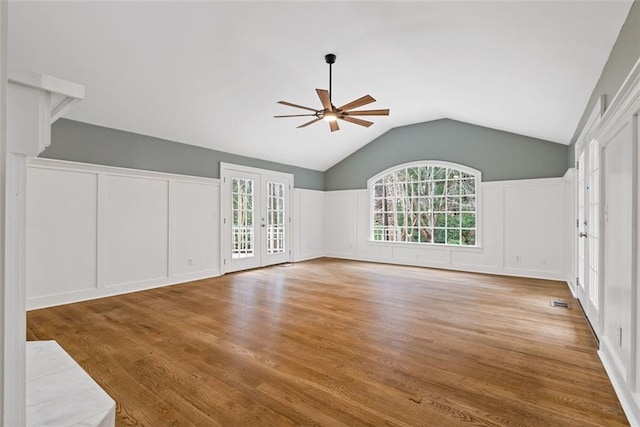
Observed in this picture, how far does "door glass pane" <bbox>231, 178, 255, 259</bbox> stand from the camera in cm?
618

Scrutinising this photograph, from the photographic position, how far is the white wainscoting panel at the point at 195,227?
17.1ft

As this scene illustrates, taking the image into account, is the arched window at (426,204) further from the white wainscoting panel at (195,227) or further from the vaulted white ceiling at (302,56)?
the white wainscoting panel at (195,227)

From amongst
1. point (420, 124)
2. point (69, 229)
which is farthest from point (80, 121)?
point (420, 124)

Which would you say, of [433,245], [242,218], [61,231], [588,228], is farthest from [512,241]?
[61,231]

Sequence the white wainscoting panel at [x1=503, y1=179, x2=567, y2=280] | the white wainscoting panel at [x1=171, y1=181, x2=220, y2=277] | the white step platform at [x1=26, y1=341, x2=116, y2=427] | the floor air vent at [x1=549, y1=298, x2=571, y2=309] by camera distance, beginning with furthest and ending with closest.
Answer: the white wainscoting panel at [x1=503, y1=179, x2=567, y2=280], the white wainscoting panel at [x1=171, y1=181, x2=220, y2=277], the floor air vent at [x1=549, y1=298, x2=571, y2=309], the white step platform at [x1=26, y1=341, x2=116, y2=427]

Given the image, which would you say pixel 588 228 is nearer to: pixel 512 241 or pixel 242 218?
pixel 512 241

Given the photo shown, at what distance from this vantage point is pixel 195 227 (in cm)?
546

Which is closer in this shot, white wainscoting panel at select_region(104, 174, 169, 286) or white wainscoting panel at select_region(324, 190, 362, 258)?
white wainscoting panel at select_region(104, 174, 169, 286)

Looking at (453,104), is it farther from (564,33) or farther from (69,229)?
(69,229)

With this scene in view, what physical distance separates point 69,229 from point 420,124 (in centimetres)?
657

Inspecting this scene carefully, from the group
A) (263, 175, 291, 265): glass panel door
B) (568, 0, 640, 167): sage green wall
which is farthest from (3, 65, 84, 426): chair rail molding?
(263, 175, 291, 265): glass panel door

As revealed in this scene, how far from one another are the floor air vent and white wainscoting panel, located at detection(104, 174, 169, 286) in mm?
5620

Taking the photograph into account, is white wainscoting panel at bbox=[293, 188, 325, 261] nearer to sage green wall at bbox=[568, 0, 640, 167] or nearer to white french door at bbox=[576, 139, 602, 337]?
white french door at bbox=[576, 139, 602, 337]

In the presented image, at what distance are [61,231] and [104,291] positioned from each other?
0.98 m
